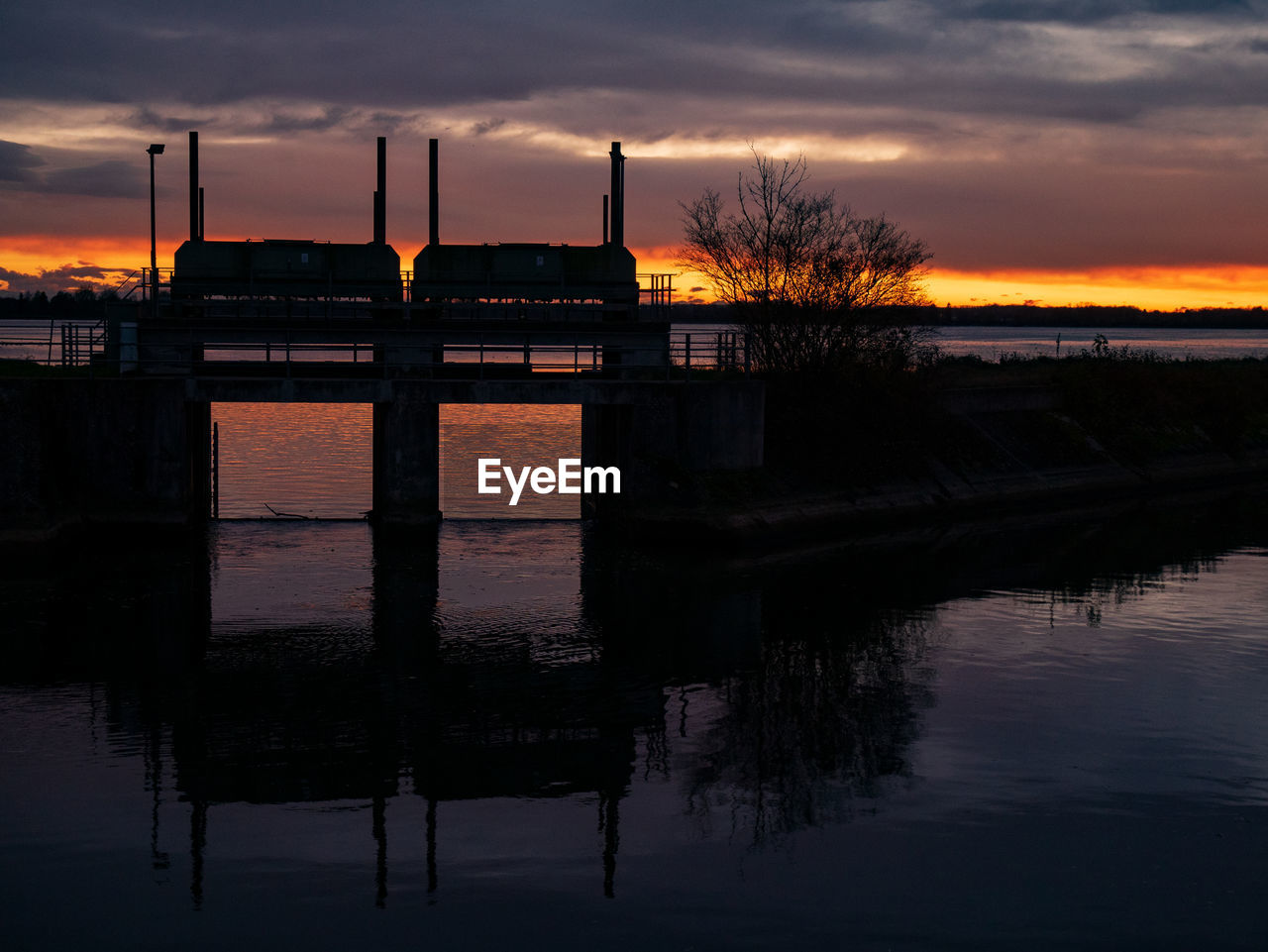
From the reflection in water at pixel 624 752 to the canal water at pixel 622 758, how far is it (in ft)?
0.20

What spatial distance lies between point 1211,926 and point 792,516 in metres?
25.5

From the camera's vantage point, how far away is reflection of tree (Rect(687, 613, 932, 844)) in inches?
617

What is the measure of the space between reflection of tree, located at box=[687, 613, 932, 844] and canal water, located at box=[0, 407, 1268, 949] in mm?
76

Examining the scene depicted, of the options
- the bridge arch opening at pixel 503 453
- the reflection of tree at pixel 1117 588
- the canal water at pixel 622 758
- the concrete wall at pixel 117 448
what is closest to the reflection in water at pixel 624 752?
the canal water at pixel 622 758

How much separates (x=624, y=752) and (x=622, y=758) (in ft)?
0.88

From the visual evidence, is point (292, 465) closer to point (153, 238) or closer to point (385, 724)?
point (153, 238)

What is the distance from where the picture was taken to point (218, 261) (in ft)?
147

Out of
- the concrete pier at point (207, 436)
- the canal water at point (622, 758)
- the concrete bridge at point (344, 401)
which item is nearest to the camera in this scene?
the canal water at point (622, 758)

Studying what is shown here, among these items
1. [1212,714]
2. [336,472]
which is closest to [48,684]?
[1212,714]

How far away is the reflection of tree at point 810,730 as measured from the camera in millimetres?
15680

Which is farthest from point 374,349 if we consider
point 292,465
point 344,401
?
point 292,465

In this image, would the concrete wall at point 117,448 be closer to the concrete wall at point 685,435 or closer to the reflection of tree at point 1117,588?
the concrete wall at point 685,435

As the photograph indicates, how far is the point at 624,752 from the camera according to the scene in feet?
57.5

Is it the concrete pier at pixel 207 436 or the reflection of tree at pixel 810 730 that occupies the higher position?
the concrete pier at pixel 207 436
